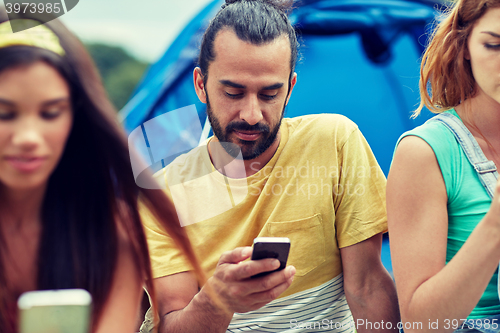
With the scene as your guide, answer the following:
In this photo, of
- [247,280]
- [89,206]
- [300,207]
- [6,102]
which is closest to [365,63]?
[300,207]

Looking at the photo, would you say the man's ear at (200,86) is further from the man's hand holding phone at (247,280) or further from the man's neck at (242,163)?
the man's hand holding phone at (247,280)

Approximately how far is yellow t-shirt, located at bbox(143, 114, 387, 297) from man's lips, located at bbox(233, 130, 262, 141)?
77mm

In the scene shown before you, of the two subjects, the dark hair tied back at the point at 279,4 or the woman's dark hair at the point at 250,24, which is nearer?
the woman's dark hair at the point at 250,24

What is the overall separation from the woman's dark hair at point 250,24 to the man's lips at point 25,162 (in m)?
0.60

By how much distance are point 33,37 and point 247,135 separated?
0.56 m

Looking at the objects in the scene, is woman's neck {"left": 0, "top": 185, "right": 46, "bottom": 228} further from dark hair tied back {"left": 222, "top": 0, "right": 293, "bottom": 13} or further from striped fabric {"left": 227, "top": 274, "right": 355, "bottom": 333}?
dark hair tied back {"left": 222, "top": 0, "right": 293, "bottom": 13}

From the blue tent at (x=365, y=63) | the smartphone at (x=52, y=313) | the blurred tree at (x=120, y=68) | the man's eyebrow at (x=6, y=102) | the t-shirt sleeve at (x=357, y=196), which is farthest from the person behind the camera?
the blurred tree at (x=120, y=68)

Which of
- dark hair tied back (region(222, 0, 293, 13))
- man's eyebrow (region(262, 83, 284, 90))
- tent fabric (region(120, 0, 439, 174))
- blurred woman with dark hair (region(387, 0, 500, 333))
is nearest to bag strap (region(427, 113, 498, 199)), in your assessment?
blurred woman with dark hair (region(387, 0, 500, 333))

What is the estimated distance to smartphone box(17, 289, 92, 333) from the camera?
0.52m

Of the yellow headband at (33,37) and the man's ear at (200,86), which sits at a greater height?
the yellow headband at (33,37)

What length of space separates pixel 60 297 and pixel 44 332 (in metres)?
0.04

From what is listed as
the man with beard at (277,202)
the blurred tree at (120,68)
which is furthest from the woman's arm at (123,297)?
the blurred tree at (120,68)

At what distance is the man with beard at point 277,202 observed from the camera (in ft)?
3.52

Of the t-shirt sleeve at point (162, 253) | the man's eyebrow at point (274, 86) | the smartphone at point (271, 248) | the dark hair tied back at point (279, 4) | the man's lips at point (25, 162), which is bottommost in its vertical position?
the t-shirt sleeve at point (162, 253)
